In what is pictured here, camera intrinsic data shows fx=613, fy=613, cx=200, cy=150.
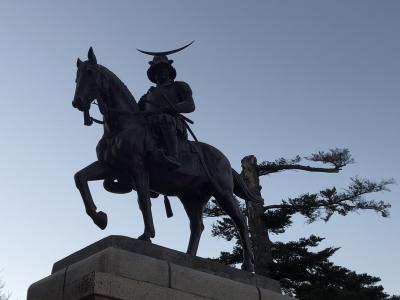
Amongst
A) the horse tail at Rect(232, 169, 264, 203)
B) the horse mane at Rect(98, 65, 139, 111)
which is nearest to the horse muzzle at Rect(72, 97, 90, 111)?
the horse mane at Rect(98, 65, 139, 111)

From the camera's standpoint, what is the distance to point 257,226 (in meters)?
20.1

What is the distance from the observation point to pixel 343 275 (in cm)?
2081

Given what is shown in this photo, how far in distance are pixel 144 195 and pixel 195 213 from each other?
1326 mm

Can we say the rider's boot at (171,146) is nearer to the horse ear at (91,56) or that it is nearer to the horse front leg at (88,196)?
the horse front leg at (88,196)

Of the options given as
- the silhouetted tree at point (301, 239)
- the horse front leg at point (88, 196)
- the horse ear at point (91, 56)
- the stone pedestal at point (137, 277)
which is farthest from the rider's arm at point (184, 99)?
the silhouetted tree at point (301, 239)

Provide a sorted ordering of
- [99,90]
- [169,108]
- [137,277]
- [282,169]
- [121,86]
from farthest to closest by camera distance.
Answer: [282,169] → [169,108] → [121,86] → [99,90] → [137,277]

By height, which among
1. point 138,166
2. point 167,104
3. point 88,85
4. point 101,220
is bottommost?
point 101,220

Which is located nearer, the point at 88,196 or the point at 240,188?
the point at 88,196

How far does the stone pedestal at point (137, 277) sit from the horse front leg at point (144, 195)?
0.55 m

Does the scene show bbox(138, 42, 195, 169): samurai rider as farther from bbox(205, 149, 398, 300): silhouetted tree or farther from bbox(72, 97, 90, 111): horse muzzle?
bbox(205, 149, 398, 300): silhouetted tree

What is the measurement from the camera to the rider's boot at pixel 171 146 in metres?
8.22

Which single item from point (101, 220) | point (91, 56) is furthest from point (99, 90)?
point (101, 220)

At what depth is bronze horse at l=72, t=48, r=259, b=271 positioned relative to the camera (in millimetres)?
7938

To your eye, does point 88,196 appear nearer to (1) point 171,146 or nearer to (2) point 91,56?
(1) point 171,146
